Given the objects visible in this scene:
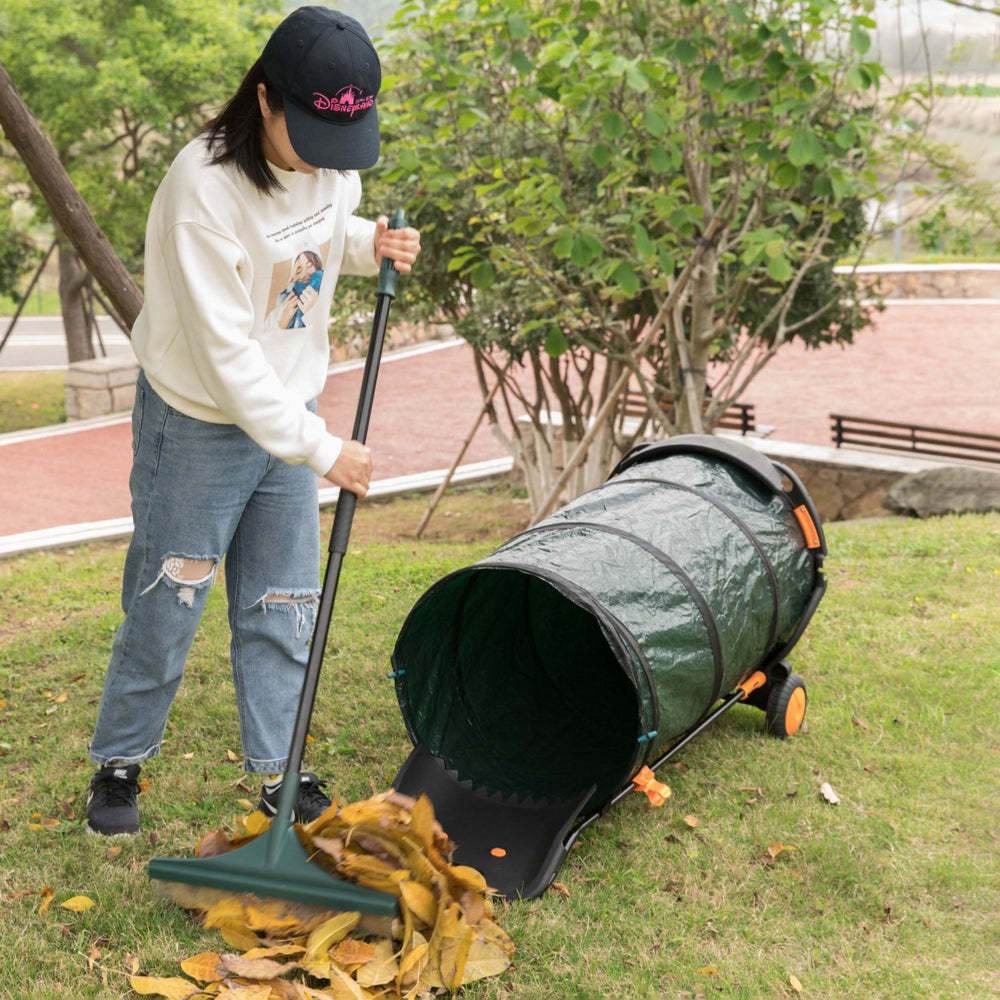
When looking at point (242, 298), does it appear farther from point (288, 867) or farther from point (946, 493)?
point (946, 493)

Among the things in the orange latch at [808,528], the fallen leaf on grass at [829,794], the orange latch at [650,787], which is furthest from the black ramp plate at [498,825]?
the orange latch at [808,528]

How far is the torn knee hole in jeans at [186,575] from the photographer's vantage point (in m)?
2.95

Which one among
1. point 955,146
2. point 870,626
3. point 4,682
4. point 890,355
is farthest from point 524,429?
point 890,355

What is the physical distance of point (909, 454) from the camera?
9.96 metres

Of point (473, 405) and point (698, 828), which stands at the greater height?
point (698, 828)

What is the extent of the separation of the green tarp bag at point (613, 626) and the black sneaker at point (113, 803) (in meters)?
0.79

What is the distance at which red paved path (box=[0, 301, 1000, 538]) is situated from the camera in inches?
411

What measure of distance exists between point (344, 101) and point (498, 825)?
6.55 feet

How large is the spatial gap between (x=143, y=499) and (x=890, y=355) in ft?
53.8

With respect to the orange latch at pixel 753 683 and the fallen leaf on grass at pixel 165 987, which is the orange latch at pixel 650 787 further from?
the fallen leaf on grass at pixel 165 987

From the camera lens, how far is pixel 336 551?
118 inches

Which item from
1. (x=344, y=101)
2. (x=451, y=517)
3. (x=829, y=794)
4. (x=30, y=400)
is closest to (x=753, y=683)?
(x=829, y=794)

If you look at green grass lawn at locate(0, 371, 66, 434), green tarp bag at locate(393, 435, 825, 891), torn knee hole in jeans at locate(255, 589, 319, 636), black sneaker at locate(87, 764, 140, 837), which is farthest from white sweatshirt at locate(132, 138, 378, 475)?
green grass lawn at locate(0, 371, 66, 434)

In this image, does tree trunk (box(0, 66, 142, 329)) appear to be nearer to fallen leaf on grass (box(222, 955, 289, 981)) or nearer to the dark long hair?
the dark long hair
